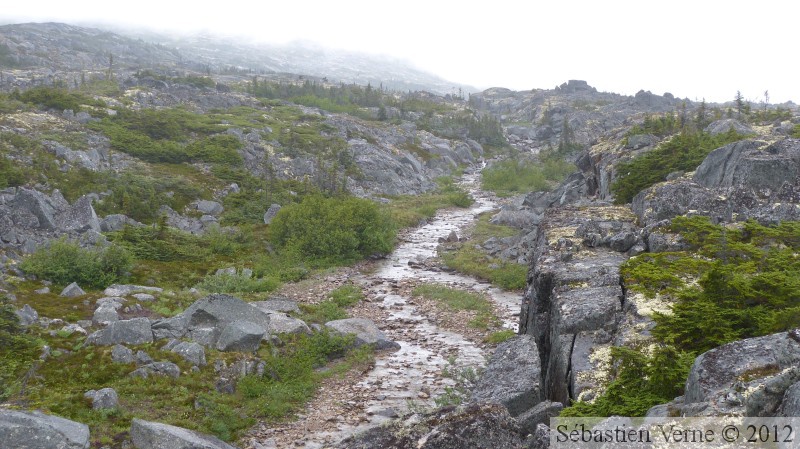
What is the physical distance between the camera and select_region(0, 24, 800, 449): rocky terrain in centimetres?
1095

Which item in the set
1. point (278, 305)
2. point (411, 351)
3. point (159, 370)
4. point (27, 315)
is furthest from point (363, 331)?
point (27, 315)

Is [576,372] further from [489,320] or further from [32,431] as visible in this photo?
[489,320]

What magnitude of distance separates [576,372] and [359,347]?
11.7 m

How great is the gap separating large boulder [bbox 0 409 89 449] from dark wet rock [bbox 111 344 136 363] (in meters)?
5.00

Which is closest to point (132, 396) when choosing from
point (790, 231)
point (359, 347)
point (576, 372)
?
point (359, 347)

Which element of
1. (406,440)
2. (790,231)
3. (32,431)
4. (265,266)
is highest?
(790,231)

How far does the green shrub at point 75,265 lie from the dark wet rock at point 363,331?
11.3 metres

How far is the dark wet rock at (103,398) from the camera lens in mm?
15438

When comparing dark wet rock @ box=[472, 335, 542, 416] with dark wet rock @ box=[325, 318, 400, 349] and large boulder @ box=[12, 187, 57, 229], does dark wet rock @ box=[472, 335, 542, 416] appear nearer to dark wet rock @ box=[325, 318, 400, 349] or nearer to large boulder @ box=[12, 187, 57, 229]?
dark wet rock @ box=[325, 318, 400, 349]

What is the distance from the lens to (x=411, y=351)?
2330 centimetres

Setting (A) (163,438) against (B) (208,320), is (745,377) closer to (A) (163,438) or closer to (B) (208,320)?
(A) (163,438)

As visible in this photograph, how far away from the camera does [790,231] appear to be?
1775 centimetres

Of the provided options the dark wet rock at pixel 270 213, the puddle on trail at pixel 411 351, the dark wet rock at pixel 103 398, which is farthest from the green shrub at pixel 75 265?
the dark wet rock at pixel 270 213

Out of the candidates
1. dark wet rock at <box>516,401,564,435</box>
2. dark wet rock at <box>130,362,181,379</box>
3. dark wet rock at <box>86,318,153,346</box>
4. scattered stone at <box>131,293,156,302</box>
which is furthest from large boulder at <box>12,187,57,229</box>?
dark wet rock at <box>516,401,564,435</box>
